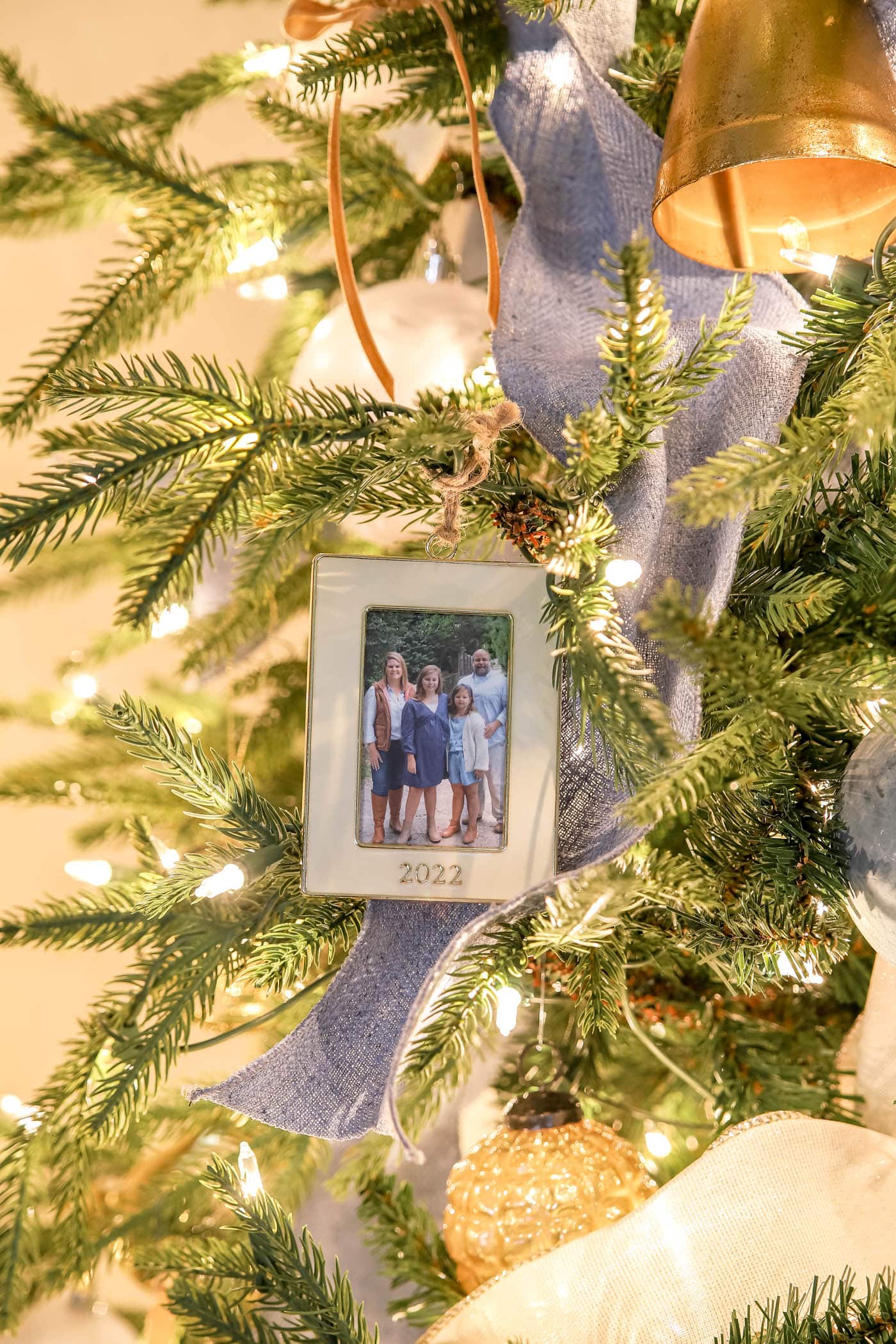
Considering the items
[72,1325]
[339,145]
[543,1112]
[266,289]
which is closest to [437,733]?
[543,1112]

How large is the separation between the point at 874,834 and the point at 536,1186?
0.25m

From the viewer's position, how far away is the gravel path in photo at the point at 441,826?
1.48ft

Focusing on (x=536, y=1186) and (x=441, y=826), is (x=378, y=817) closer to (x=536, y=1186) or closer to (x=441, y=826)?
(x=441, y=826)

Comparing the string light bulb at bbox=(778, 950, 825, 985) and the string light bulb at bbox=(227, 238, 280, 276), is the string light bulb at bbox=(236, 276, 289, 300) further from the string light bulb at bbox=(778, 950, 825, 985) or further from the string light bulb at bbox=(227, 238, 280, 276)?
the string light bulb at bbox=(778, 950, 825, 985)

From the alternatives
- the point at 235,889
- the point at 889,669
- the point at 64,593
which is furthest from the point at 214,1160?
the point at 64,593

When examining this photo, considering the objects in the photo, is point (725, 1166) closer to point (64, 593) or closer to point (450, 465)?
point (450, 465)

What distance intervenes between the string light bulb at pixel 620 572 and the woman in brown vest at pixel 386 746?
10 centimetres

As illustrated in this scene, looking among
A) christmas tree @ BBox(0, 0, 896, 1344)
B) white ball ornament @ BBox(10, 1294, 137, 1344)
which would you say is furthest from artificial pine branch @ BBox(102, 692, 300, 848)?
white ball ornament @ BBox(10, 1294, 137, 1344)

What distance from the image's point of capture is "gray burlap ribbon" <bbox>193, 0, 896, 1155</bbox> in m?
0.45

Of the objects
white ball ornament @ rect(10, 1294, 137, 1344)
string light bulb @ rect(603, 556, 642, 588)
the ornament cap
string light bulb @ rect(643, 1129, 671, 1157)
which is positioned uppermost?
A: string light bulb @ rect(603, 556, 642, 588)

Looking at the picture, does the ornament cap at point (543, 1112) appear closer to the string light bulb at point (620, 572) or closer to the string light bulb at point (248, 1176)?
the string light bulb at point (248, 1176)

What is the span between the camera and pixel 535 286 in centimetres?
53

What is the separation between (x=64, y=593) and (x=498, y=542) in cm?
70

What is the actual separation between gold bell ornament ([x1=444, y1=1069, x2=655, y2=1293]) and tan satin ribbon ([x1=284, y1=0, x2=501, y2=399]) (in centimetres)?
38
